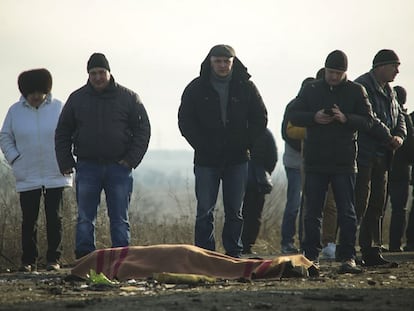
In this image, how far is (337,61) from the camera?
1229cm

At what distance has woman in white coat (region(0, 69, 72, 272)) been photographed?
1280 centimetres

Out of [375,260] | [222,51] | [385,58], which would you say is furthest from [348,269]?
[385,58]

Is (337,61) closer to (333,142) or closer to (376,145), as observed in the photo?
(333,142)

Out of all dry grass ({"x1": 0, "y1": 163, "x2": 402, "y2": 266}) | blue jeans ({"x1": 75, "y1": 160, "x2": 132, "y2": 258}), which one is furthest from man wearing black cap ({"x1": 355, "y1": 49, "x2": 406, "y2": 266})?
dry grass ({"x1": 0, "y1": 163, "x2": 402, "y2": 266})

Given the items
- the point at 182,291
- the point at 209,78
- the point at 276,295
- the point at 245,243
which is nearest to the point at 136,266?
the point at 182,291

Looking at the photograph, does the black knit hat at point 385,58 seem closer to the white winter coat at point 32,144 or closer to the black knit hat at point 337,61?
the black knit hat at point 337,61

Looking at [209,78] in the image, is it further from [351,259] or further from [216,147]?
[351,259]

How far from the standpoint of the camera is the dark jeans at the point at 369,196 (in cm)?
1307

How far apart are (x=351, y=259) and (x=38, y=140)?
363 centimetres

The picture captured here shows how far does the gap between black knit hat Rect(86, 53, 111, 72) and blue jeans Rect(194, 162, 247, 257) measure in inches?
59.5

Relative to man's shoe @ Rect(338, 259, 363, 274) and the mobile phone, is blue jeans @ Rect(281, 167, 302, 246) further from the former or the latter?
man's shoe @ Rect(338, 259, 363, 274)

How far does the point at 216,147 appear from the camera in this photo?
1262 cm

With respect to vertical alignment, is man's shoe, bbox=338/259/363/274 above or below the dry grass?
below

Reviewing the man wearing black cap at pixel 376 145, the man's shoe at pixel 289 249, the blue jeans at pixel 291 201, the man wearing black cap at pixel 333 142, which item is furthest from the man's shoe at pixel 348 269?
the man's shoe at pixel 289 249
